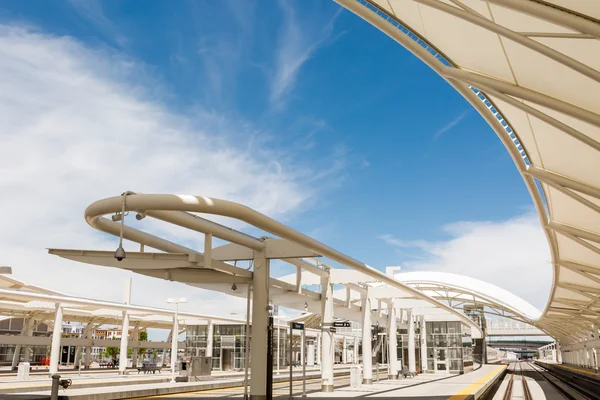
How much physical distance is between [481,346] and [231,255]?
76.2 meters

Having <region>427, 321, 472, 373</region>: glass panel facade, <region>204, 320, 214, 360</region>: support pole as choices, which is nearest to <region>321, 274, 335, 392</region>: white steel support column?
<region>204, 320, 214, 360</region>: support pole

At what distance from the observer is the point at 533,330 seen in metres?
95.2

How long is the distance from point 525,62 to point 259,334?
388 inches

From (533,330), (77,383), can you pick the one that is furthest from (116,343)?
(533,330)

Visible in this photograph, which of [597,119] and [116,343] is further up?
[597,119]

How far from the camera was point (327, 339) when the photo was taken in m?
22.9

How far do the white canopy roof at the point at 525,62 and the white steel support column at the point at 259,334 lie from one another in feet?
25.1

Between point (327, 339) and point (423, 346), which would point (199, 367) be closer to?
point (327, 339)

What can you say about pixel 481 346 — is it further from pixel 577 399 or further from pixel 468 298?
pixel 577 399

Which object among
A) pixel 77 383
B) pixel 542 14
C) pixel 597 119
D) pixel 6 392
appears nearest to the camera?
pixel 542 14

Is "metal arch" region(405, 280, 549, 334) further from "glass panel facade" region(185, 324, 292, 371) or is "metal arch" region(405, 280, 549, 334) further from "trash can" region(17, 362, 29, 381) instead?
"trash can" region(17, 362, 29, 381)

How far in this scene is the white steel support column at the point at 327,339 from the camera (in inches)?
884

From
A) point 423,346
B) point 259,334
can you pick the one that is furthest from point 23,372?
point 423,346

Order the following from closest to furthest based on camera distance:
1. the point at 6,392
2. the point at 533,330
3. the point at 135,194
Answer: the point at 135,194, the point at 6,392, the point at 533,330
